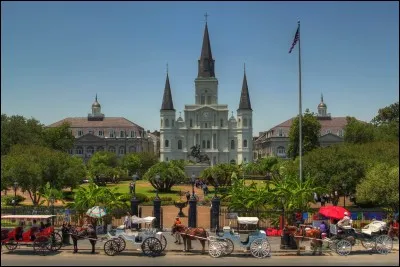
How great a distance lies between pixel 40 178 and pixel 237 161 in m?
77.4

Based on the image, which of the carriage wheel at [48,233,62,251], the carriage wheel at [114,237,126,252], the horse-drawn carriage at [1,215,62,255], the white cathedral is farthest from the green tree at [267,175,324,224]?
the white cathedral

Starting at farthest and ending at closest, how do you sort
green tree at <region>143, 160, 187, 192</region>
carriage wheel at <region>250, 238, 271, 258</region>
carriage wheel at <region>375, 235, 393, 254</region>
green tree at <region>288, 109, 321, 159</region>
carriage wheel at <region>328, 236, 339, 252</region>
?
1. green tree at <region>288, 109, 321, 159</region>
2. green tree at <region>143, 160, 187, 192</region>
3. carriage wheel at <region>328, 236, 339, 252</region>
4. carriage wheel at <region>375, 235, 393, 254</region>
5. carriage wheel at <region>250, 238, 271, 258</region>

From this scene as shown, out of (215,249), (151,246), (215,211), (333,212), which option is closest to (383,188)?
(333,212)

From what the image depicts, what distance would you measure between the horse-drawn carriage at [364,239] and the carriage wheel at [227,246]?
3.62 meters

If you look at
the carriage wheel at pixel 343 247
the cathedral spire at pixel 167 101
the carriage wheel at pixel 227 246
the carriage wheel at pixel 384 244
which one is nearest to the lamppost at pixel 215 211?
the carriage wheel at pixel 227 246

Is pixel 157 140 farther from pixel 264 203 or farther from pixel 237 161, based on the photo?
pixel 264 203

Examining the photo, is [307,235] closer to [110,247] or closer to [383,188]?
[110,247]

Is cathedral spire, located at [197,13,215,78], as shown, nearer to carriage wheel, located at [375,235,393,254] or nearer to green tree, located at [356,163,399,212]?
green tree, located at [356,163,399,212]

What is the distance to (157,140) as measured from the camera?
6471 inches

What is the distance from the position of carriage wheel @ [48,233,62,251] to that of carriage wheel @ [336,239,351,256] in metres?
10.5

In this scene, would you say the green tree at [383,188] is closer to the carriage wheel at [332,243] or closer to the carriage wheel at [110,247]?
the carriage wheel at [332,243]

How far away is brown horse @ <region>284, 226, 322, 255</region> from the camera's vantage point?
17.7m

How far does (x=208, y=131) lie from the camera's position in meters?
111

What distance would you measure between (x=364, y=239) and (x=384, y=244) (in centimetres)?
114
